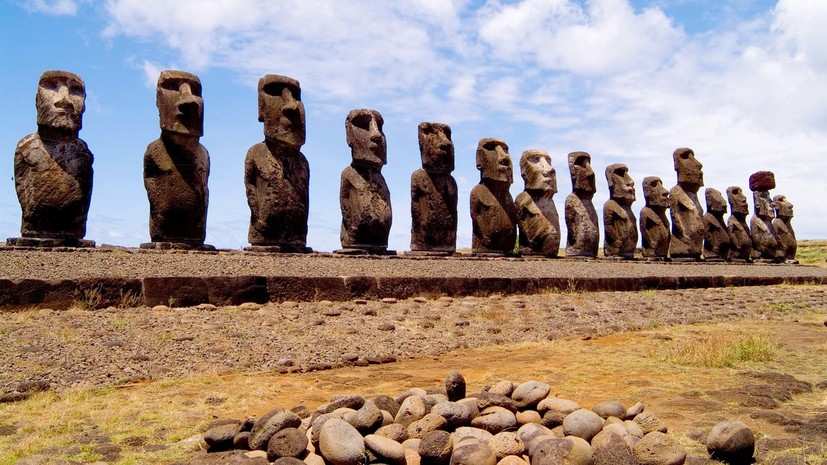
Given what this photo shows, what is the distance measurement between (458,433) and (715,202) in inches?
871

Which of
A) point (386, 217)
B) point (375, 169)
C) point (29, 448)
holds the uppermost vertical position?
point (375, 169)

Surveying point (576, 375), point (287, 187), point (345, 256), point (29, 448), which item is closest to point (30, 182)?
point (287, 187)

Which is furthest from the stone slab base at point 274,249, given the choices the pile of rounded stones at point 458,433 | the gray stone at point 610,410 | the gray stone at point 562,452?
the gray stone at point 562,452

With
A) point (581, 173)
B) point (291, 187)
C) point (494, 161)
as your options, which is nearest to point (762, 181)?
point (581, 173)

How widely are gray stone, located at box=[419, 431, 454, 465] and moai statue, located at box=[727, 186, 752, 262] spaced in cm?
2238

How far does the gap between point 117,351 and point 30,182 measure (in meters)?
5.20

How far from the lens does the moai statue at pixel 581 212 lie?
1898 cm

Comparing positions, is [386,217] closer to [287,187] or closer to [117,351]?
[287,187]

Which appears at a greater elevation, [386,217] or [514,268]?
[386,217]

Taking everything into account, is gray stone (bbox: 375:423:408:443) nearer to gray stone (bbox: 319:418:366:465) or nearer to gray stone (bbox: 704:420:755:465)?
gray stone (bbox: 319:418:366:465)

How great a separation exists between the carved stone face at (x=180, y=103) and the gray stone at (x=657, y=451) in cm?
864

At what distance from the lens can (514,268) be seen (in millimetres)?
12719

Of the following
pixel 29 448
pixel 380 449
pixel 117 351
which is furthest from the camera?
pixel 117 351

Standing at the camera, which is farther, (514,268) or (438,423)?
(514,268)
